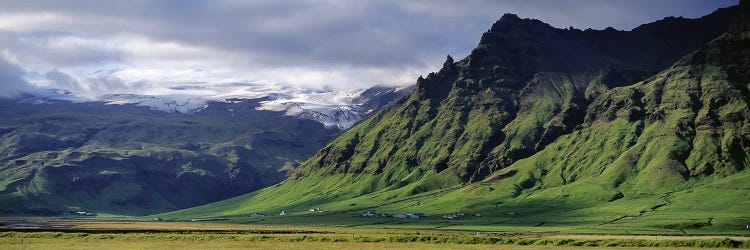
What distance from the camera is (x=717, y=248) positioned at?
139000 millimetres

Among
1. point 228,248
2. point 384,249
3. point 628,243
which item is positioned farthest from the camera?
point 628,243

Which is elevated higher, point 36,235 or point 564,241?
point 36,235

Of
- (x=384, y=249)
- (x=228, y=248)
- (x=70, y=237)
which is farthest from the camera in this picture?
(x=70, y=237)

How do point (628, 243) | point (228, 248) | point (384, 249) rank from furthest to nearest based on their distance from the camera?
point (628, 243) → point (228, 248) → point (384, 249)

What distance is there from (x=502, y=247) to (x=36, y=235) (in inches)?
4438

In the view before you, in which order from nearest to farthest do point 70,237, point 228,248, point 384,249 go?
1. point 384,249
2. point 228,248
3. point 70,237

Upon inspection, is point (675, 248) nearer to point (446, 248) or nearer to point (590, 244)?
point (590, 244)

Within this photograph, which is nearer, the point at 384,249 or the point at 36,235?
the point at 384,249

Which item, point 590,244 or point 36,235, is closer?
point 590,244

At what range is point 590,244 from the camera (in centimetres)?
15525

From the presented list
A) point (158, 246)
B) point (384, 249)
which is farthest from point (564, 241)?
point (158, 246)

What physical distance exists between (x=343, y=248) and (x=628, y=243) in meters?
56.6

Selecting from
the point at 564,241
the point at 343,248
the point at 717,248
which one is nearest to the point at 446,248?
the point at 343,248

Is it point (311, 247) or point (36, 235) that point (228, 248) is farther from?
point (36, 235)
